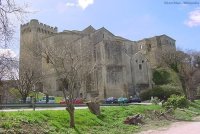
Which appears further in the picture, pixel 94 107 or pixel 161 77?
pixel 161 77

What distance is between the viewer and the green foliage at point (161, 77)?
81.4m

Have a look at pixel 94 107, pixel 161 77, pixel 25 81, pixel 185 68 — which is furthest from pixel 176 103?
pixel 161 77

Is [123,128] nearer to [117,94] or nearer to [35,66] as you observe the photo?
[35,66]

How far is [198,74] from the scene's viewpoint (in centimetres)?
7556

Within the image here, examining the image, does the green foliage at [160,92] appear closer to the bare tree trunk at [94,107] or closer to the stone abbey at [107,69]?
the stone abbey at [107,69]

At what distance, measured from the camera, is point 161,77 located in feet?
272

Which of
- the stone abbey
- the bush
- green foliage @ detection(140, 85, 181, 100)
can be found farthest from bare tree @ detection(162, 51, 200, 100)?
the bush

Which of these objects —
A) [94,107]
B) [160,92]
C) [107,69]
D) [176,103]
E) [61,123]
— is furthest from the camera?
[107,69]

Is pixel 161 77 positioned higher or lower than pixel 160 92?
higher

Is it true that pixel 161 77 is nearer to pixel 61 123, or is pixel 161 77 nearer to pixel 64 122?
pixel 64 122

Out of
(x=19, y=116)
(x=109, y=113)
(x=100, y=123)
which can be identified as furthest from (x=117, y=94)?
(x=19, y=116)

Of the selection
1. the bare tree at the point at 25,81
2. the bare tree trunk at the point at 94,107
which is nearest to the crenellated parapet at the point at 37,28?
the bare tree at the point at 25,81

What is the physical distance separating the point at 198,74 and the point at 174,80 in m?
5.80

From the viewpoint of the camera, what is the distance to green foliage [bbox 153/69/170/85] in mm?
81425
